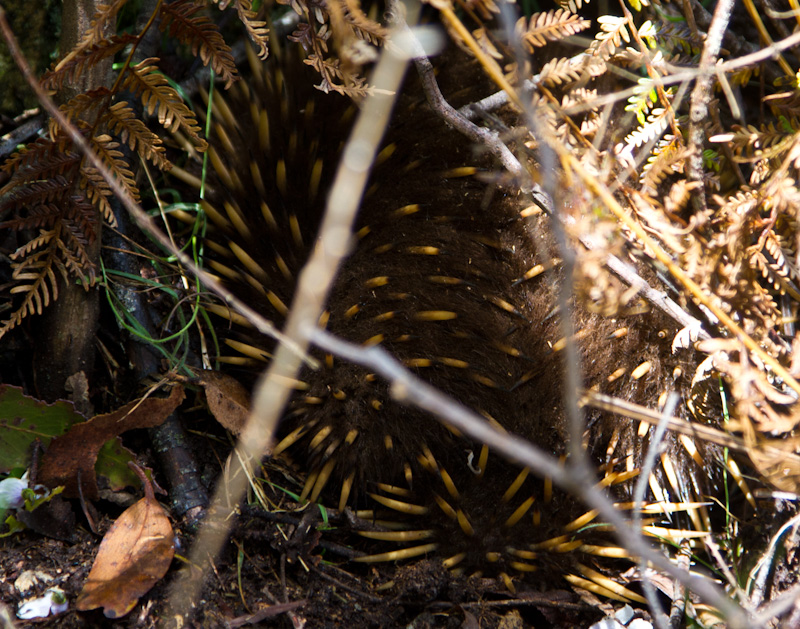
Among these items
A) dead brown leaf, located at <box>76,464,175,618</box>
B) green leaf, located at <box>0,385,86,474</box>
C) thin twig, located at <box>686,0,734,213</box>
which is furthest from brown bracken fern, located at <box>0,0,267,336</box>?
thin twig, located at <box>686,0,734,213</box>

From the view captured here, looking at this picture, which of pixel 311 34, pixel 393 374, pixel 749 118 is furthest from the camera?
pixel 749 118

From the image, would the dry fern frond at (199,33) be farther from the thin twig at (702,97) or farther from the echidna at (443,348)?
the thin twig at (702,97)

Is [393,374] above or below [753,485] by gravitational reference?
above

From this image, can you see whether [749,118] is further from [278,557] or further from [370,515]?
[278,557]

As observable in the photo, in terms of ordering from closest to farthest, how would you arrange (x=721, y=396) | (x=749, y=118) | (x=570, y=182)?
(x=570, y=182)
(x=721, y=396)
(x=749, y=118)

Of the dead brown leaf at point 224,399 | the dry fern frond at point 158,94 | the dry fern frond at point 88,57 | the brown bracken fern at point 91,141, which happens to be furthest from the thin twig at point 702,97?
the dead brown leaf at point 224,399

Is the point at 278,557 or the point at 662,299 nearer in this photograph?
the point at 662,299

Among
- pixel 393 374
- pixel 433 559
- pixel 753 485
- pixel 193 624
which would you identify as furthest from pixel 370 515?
pixel 393 374
